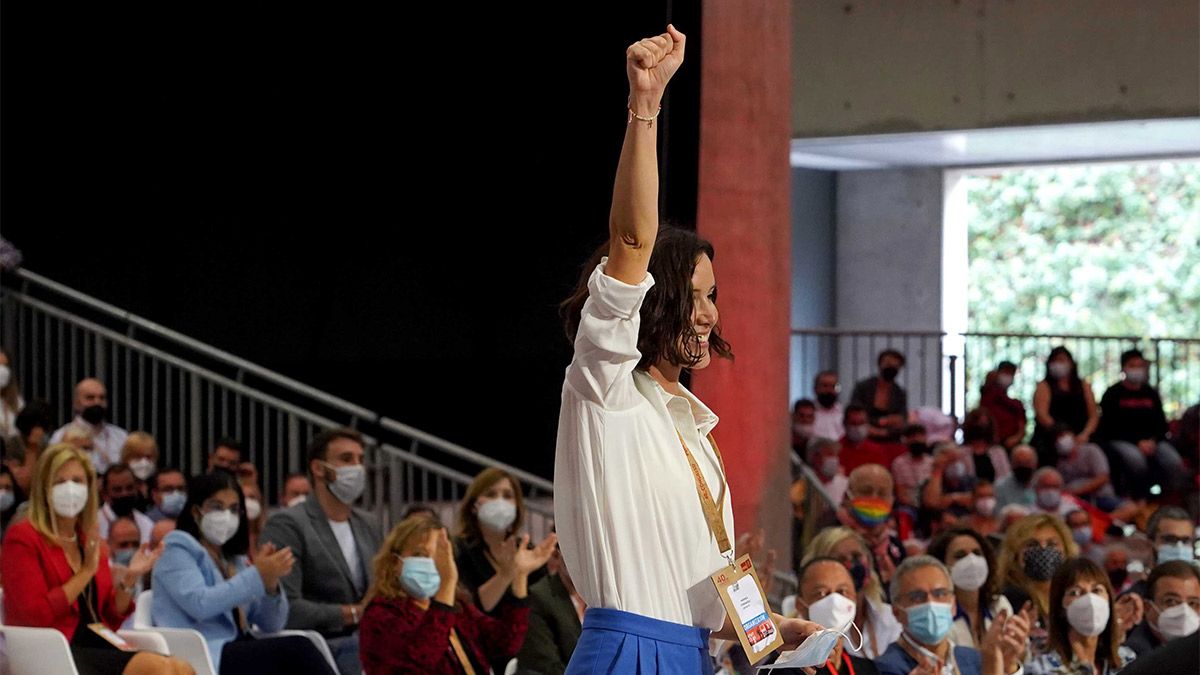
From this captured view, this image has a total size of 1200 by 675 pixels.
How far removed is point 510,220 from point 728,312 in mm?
3631

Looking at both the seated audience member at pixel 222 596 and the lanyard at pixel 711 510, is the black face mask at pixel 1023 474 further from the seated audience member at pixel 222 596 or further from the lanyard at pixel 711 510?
the lanyard at pixel 711 510

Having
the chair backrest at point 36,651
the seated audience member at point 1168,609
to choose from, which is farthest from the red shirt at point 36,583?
the seated audience member at point 1168,609

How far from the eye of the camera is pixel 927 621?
5.06 meters

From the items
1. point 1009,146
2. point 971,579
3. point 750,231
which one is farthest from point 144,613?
point 1009,146

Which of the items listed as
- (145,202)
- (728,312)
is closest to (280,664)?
(728,312)

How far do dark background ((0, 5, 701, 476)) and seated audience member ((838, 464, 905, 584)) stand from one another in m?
2.72

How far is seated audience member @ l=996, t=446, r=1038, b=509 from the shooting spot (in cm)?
998

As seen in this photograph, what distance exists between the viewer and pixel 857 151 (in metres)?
13.5

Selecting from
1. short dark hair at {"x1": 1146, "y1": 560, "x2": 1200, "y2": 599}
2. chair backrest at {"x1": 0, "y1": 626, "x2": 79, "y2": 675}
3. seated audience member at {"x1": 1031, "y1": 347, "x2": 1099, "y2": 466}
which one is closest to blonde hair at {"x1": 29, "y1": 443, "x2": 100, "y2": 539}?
chair backrest at {"x1": 0, "y1": 626, "x2": 79, "y2": 675}

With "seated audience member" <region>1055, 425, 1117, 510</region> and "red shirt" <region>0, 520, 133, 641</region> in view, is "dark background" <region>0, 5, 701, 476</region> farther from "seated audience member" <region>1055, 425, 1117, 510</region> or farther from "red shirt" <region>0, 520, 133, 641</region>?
"red shirt" <region>0, 520, 133, 641</region>

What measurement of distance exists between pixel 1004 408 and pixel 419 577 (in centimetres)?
685

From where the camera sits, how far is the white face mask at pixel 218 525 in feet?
19.6

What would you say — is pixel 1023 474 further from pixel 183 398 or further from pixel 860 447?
pixel 183 398

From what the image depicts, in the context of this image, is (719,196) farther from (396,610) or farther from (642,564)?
(642,564)
